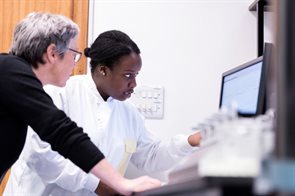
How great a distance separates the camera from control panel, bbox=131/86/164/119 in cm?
214

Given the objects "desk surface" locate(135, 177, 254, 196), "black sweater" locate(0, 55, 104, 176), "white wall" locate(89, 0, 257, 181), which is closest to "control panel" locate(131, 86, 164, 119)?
"white wall" locate(89, 0, 257, 181)

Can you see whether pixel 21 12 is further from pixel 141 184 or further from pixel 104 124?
pixel 141 184

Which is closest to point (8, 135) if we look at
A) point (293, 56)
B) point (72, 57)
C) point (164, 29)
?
point (72, 57)

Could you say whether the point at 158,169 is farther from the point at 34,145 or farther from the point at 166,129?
the point at 34,145

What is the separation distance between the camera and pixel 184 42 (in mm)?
2240

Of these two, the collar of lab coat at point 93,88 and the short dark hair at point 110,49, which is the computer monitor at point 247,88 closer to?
the short dark hair at point 110,49

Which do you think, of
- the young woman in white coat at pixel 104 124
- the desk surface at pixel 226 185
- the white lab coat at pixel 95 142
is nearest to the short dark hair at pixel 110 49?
the young woman in white coat at pixel 104 124

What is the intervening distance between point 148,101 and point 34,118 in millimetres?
1011

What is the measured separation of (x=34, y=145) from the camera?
5.52 ft

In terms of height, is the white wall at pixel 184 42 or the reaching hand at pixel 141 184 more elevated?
the white wall at pixel 184 42

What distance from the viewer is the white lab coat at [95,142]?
1.65 metres

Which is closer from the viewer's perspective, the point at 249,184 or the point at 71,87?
the point at 249,184

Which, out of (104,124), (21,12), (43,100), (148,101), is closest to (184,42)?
(148,101)

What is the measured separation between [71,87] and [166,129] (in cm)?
51
